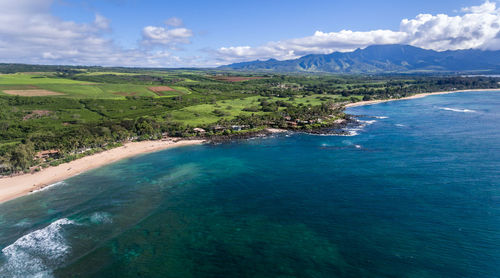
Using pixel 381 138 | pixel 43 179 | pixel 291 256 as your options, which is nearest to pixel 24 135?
pixel 43 179

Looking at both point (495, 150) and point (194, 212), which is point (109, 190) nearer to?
point (194, 212)

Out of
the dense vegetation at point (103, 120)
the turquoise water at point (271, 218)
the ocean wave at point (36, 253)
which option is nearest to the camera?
the turquoise water at point (271, 218)

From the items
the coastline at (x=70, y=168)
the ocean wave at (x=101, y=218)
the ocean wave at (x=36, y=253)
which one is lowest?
the ocean wave at (x=36, y=253)

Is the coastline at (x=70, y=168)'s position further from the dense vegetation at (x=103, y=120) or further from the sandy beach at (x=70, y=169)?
the dense vegetation at (x=103, y=120)

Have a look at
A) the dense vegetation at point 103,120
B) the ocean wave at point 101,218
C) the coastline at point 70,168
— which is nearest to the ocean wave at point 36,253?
the ocean wave at point 101,218

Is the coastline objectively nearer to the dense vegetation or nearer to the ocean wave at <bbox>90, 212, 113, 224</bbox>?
the dense vegetation

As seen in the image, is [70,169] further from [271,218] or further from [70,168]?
[271,218]

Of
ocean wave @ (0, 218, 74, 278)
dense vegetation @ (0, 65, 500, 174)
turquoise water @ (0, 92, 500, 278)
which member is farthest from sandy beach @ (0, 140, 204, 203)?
ocean wave @ (0, 218, 74, 278)

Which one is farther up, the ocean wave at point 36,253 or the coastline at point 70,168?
the coastline at point 70,168
